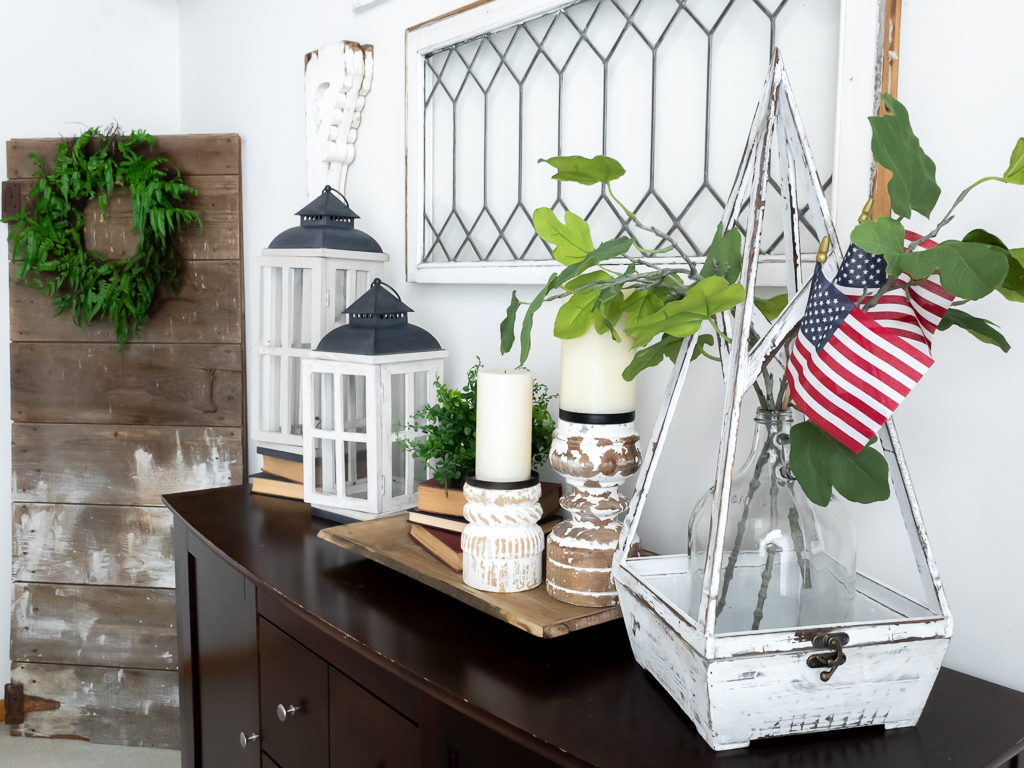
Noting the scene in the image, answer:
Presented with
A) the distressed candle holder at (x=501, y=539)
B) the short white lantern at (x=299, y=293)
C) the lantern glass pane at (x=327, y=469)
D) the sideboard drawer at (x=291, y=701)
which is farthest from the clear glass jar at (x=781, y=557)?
the short white lantern at (x=299, y=293)

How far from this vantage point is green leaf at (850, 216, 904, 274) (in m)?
0.58

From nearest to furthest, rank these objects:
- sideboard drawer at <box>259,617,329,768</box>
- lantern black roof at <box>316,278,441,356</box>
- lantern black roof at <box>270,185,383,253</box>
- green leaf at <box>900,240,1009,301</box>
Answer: green leaf at <box>900,240,1009,301</box> → sideboard drawer at <box>259,617,329,768</box> → lantern black roof at <box>316,278,441,356</box> → lantern black roof at <box>270,185,383,253</box>

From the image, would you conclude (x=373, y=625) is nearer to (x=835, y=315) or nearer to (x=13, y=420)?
(x=835, y=315)

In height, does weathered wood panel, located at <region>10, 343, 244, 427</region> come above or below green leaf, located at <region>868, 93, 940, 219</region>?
below

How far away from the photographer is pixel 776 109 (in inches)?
29.6

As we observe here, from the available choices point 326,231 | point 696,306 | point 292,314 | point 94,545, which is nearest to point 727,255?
point 696,306

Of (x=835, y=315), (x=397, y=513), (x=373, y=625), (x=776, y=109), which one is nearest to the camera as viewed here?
(x=835, y=315)

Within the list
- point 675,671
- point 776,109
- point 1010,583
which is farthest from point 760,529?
point 776,109

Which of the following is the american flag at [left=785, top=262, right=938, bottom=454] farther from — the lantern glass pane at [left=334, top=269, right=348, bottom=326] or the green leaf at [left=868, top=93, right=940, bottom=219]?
the lantern glass pane at [left=334, top=269, right=348, bottom=326]

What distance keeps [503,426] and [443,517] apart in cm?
23

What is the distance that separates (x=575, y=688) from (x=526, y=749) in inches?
3.1

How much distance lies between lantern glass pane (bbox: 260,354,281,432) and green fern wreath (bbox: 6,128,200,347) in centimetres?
69

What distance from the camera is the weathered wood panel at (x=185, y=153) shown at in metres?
2.08

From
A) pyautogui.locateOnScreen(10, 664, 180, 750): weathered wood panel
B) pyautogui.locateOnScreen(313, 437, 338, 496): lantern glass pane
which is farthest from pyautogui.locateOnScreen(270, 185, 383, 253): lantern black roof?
pyautogui.locateOnScreen(10, 664, 180, 750): weathered wood panel
